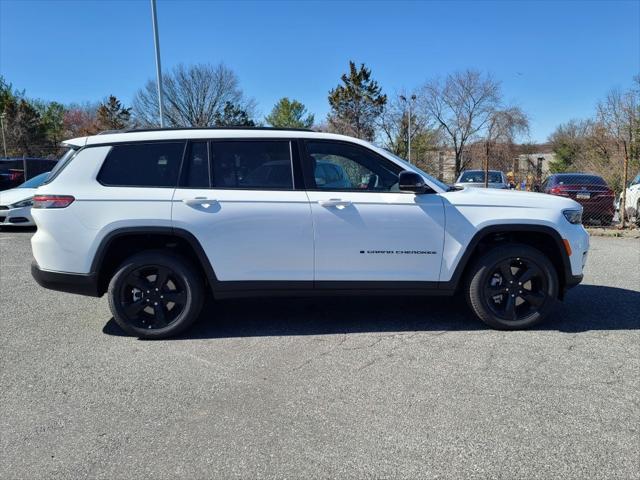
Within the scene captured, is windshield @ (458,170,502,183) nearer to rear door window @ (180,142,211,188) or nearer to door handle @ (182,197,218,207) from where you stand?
rear door window @ (180,142,211,188)

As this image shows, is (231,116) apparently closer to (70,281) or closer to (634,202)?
(634,202)

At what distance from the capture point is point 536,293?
14.5 ft

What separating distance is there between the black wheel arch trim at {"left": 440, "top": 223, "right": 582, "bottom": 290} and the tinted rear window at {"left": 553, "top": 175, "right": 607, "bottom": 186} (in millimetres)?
9125

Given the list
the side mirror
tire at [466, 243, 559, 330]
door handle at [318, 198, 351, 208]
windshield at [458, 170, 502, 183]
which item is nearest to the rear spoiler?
door handle at [318, 198, 351, 208]

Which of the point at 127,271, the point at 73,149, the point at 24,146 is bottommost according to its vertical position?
the point at 127,271

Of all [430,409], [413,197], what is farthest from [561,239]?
[430,409]

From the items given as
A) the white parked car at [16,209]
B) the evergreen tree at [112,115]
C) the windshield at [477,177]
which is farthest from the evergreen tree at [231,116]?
the white parked car at [16,209]

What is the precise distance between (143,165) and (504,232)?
11.2 ft

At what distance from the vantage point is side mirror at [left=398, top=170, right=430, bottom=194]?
13.4 ft

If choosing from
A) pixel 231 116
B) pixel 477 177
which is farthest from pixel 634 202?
pixel 231 116

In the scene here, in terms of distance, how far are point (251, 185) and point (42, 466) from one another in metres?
2.60

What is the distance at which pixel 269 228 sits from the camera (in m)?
4.15

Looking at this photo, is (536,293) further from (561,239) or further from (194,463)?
(194,463)

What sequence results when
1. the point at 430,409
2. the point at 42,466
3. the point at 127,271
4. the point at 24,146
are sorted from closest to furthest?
the point at 42,466 → the point at 430,409 → the point at 127,271 → the point at 24,146
